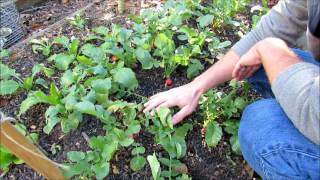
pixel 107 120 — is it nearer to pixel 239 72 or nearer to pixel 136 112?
pixel 136 112

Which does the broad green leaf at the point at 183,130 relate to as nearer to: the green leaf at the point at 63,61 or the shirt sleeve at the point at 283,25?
the shirt sleeve at the point at 283,25

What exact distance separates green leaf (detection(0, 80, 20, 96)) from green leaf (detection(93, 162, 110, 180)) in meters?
0.59

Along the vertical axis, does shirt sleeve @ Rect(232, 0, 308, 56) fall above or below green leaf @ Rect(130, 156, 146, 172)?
above

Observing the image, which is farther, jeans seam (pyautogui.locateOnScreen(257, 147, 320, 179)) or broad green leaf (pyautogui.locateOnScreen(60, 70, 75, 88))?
broad green leaf (pyautogui.locateOnScreen(60, 70, 75, 88))

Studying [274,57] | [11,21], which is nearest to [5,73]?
[11,21]

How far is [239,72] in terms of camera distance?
→ 1.47 metres

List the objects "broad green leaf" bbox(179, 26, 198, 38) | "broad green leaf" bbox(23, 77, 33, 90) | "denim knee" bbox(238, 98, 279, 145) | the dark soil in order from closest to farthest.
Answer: "denim knee" bbox(238, 98, 279, 145) → "broad green leaf" bbox(23, 77, 33, 90) → "broad green leaf" bbox(179, 26, 198, 38) → the dark soil

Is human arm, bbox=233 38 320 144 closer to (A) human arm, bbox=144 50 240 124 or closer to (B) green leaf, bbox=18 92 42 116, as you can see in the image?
(A) human arm, bbox=144 50 240 124

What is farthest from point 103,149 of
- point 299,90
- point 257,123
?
point 299,90

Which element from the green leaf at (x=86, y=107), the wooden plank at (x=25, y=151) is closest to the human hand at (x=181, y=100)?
the green leaf at (x=86, y=107)

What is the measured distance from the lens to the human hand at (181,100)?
1.57 m

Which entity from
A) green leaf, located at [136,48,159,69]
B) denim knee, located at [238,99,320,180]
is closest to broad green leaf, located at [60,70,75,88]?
green leaf, located at [136,48,159,69]

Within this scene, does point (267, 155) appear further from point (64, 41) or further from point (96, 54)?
point (64, 41)

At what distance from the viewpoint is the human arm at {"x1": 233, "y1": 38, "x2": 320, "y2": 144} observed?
1069mm
